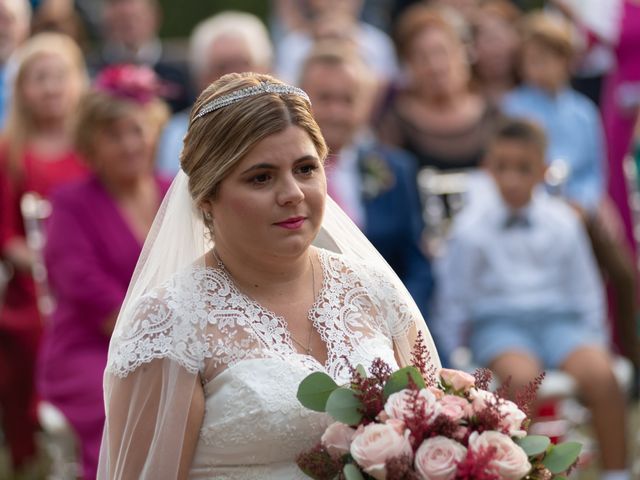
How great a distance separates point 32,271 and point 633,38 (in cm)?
448

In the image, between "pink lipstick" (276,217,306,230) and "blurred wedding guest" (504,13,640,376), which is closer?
"pink lipstick" (276,217,306,230)

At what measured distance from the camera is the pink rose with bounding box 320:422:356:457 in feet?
10.4

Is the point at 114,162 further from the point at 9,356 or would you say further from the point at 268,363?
the point at 268,363

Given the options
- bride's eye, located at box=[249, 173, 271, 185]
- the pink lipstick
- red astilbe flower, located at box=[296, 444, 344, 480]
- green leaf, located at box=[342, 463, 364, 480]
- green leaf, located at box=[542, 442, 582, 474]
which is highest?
bride's eye, located at box=[249, 173, 271, 185]

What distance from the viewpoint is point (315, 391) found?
3.24 meters

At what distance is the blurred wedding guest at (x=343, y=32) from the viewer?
881 centimetres

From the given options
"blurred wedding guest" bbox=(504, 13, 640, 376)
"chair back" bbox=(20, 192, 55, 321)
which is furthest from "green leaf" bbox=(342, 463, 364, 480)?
"blurred wedding guest" bbox=(504, 13, 640, 376)

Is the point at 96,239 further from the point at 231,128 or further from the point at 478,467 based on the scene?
the point at 478,467

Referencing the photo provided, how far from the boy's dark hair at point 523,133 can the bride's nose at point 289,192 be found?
3559mm

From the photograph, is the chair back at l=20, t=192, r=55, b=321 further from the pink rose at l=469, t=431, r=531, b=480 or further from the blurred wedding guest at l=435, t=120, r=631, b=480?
the pink rose at l=469, t=431, r=531, b=480

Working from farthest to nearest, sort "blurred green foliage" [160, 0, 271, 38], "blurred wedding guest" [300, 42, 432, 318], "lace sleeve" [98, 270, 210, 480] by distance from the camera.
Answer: "blurred green foliage" [160, 0, 271, 38], "blurred wedding guest" [300, 42, 432, 318], "lace sleeve" [98, 270, 210, 480]

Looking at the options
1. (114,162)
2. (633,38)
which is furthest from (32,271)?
(633,38)

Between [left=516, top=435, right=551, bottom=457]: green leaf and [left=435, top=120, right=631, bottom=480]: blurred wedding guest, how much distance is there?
3377 millimetres

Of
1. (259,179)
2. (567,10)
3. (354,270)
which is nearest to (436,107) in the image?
(567,10)
